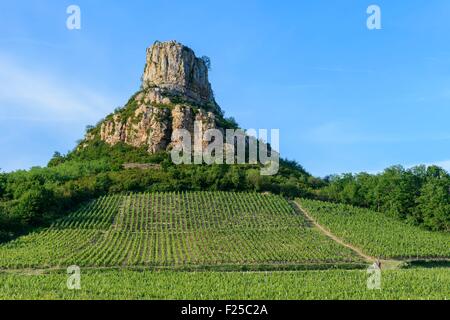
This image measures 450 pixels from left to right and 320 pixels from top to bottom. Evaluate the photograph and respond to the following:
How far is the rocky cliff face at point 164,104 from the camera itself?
8971cm

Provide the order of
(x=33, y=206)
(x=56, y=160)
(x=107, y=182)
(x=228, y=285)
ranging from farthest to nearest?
1. (x=56, y=160)
2. (x=107, y=182)
3. (x=33, y=206)
4. (x=228, y=285)

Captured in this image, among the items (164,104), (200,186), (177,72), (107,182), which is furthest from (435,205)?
(177,72)

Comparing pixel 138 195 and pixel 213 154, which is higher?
pixel 213 154

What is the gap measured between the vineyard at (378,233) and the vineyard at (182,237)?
2505 millimetres

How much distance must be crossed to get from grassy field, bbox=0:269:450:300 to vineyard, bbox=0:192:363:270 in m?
4.46

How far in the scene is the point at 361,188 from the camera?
74812mm

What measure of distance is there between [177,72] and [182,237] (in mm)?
65963

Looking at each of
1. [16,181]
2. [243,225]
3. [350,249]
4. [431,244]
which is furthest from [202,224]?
[16,181]

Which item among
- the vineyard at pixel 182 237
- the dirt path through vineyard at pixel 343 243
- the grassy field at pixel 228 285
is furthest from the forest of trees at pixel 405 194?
the grassy field at pixel 228 285

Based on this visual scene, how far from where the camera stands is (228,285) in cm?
2888

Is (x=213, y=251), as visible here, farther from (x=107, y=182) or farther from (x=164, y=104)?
(x=164, y=104)

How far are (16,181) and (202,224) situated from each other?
2746 centimetres

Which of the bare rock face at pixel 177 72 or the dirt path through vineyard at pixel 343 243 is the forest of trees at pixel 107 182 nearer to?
the dirt path through vineyard at pixel 343 243
